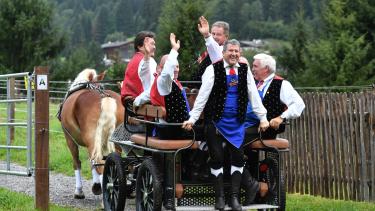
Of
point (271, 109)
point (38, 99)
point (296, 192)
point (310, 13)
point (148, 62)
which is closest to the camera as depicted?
point (271, 109)

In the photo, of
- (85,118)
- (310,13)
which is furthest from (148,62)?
(310,13)

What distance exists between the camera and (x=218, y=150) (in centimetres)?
630

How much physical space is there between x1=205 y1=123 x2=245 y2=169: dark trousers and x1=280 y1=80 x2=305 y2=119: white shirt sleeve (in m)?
0.67

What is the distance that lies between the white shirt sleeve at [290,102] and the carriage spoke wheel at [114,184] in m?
1.95

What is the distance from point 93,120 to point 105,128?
0.79 feet

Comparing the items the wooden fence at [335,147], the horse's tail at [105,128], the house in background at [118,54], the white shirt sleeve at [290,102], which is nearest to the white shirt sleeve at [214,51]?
the white shirt sleeve at [290,102]

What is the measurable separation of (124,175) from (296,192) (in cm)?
515

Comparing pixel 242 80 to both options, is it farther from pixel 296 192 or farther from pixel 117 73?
pixel 117 73

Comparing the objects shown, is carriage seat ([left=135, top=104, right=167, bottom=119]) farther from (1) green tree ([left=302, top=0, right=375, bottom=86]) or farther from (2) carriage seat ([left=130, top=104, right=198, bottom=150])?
(1) green tree ([left=302, top=0, right=375, bottom=86])

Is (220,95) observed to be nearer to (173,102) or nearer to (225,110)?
(225,110)

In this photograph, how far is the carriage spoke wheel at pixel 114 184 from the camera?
737 cm

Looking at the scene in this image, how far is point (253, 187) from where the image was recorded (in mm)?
6625

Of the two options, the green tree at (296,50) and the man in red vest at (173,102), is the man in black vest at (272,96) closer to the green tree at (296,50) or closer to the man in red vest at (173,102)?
the man in red vest at (173,102)

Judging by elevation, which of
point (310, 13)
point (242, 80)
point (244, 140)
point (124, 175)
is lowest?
point (124, 175)
